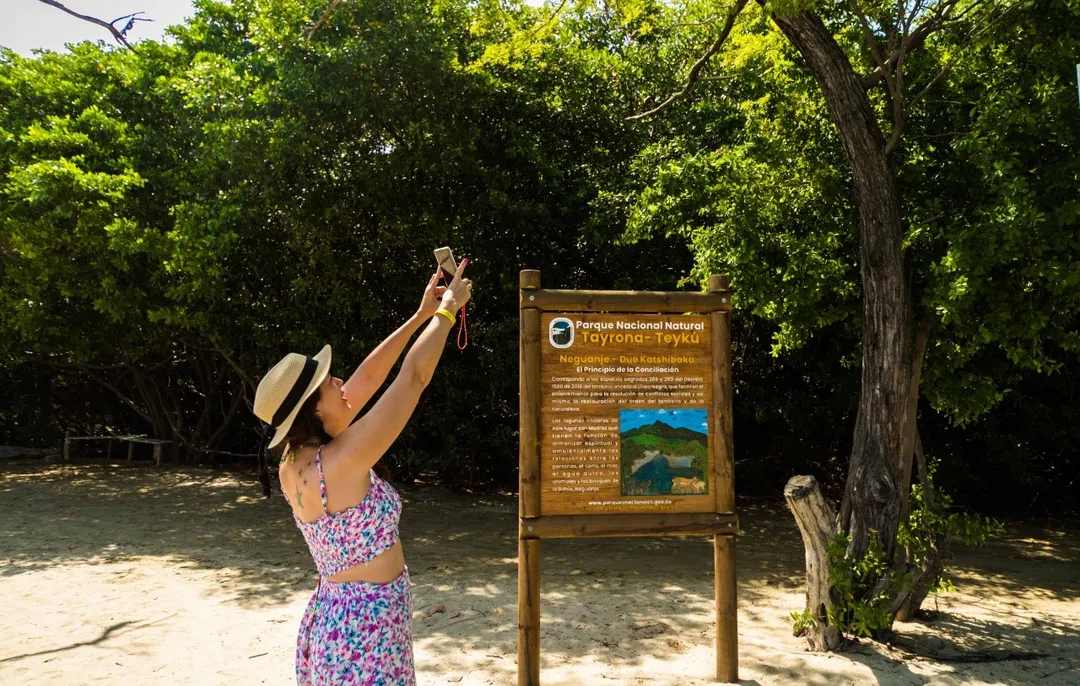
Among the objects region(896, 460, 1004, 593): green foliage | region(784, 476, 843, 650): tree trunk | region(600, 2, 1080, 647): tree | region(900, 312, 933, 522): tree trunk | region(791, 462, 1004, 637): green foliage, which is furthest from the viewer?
region(900, 312, 933, 522): tree trunk

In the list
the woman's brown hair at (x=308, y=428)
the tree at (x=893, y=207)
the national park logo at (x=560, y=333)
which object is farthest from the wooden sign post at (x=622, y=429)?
the woman's brown hair at (x=308, y=428)

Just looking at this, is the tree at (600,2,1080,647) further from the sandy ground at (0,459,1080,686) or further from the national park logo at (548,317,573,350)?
the national park logo at (548,317,573,350)

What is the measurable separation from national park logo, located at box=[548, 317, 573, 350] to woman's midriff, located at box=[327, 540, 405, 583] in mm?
2389

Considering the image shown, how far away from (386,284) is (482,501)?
10.1ft

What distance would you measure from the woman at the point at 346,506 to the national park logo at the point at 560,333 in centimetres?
223

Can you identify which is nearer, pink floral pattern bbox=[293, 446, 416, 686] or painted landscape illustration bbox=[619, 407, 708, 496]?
pink floral pattern bbox=[293, 446, 416, 686]

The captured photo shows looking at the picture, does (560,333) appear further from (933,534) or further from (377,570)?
(933,534)

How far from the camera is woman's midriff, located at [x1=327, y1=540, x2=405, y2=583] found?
9.59ft

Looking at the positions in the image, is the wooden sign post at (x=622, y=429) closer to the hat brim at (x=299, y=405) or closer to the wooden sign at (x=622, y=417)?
the wooden sign at (x=622, y=417)

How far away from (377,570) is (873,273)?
4.42 metres

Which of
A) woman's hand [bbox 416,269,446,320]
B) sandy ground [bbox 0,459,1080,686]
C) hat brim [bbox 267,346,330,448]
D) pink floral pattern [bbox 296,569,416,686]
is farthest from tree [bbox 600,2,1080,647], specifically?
hat brim [bbox 267,346,330,448]

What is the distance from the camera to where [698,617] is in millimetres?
6449

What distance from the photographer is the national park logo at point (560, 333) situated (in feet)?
17.1

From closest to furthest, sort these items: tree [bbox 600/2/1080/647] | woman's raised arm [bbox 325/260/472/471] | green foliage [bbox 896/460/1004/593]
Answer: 1. woman's raised arm [bbox 325/260/472/471]
2. tree [bbox 600/2/1080/647]
3. green foliage [bbox 896/460/1004/593]
